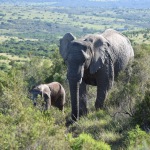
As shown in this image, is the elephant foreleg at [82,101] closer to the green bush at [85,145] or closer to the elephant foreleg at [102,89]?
the elephant foreleg at [102,89]

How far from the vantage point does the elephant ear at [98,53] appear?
11.9 meters

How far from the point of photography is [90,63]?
11.8 meters

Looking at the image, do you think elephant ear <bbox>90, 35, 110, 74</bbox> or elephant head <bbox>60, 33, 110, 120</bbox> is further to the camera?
elephant ear <bbox>90, 35, 110, 74</bbox>

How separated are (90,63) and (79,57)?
2.42ft

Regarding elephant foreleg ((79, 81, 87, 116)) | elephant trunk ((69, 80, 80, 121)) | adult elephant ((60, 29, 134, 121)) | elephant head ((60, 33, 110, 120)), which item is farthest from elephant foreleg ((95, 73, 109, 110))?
elephant trunk ((69, 80, 80, 121))

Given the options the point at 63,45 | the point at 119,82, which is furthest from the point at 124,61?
the point at 63,45

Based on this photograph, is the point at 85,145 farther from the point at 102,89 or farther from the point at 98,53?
the point at 102,89

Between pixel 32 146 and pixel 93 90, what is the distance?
8604 mm

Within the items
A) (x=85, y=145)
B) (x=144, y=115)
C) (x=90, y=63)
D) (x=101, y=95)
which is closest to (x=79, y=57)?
(x=90, y=63)

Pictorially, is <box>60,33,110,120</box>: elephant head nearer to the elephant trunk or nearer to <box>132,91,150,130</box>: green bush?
the elephant trunk

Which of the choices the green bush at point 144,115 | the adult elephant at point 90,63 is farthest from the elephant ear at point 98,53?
the green bush at point 144,115

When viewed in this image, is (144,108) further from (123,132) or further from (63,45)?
(63,45)

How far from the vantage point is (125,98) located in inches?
445

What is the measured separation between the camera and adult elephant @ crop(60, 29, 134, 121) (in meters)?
11.0
